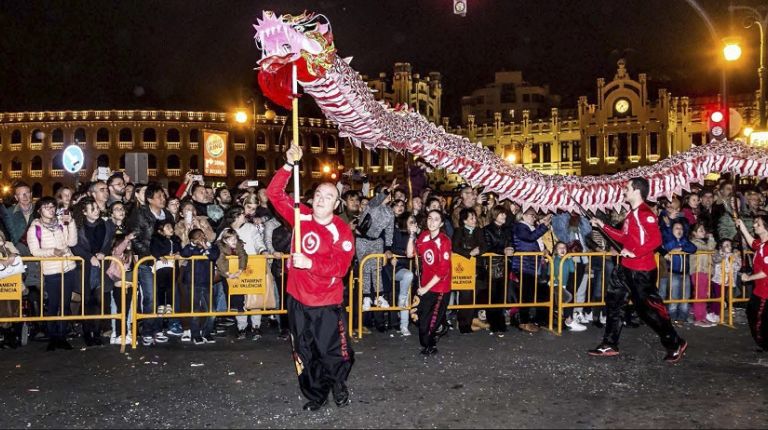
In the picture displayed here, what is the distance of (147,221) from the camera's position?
30.8ft

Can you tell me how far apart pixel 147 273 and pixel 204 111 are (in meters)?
69.5

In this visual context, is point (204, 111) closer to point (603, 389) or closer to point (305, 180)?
point (305, 180)

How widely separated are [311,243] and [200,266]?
3.84 metres

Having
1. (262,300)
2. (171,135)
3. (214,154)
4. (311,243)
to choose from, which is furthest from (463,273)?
(171,135)

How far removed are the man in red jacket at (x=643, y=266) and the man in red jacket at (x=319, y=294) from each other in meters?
3.57

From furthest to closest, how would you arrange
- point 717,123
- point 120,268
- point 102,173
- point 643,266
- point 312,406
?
point 717,123, point 102,173, point 120,268, point 643,266, point 312,406

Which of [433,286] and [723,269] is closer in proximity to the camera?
[433,286]

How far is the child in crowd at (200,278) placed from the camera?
29.7ft

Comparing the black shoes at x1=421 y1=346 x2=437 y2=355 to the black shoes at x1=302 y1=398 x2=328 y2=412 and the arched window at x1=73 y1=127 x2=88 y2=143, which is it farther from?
the arched window at x1=73 y1=127 x2=88 y2=143

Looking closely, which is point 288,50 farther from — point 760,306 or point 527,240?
point 760,306

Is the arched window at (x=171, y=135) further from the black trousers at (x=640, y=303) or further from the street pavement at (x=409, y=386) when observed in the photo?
the black trousers at (x=640, y=303)

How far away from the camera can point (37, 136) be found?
7456 centimetres

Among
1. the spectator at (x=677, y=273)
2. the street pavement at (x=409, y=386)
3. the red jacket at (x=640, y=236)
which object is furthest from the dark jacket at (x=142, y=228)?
the spectator at (x=677, y=273)

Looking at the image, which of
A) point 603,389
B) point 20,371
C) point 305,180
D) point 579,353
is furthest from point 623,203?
point 305,180
